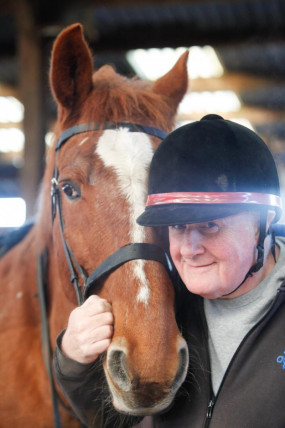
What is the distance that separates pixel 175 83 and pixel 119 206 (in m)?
0.76

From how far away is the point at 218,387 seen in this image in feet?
4.43

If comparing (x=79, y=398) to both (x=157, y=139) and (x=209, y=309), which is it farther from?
(x=157, y=139)

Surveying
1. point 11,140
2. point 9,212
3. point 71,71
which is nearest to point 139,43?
point 71,71

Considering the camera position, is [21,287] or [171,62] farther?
[171,62]

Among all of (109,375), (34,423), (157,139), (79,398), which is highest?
(157,139)

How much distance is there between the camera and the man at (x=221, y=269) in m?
1.28

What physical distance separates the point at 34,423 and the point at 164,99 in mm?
1399

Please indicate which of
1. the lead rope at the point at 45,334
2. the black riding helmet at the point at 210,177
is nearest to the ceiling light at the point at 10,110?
the lead rope at the point at 45,334

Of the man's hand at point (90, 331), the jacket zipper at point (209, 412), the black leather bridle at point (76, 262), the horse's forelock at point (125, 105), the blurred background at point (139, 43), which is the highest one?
the blurred background at point (139, 43)

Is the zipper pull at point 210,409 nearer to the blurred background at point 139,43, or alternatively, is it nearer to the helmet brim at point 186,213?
the helmet brim at point 186,213

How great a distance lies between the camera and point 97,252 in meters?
1.53

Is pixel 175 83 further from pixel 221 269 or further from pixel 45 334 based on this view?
pixel 45 334

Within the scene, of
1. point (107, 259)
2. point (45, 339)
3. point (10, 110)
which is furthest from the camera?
point (10, 110)

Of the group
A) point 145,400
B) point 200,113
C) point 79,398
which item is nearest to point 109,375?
point 145,400
